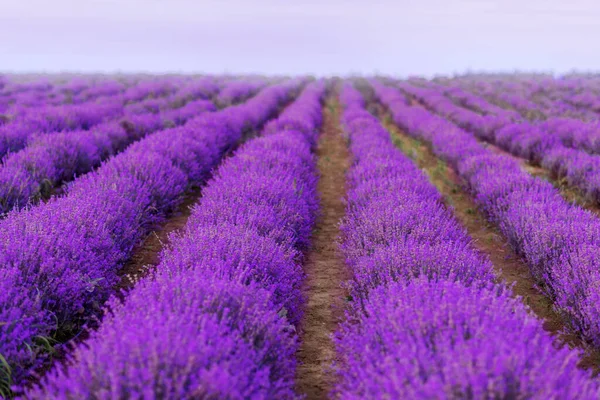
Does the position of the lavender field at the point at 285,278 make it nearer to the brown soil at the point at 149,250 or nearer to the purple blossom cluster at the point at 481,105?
the brown soil at the point at 149,250

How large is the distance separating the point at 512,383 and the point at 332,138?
994cm

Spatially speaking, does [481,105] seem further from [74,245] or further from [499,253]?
[74,245]

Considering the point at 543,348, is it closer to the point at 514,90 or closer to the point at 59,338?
the point at 59,338

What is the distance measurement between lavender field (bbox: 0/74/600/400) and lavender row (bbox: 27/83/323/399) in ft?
0.04

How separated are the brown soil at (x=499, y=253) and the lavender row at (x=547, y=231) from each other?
3.8 inches

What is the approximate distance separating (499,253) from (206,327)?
12.0 ft

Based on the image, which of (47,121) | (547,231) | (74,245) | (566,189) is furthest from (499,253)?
(47,121)

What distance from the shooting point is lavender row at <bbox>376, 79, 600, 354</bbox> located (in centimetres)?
306

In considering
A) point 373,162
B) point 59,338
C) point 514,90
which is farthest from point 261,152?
point 514,90

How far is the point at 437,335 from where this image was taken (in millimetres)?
1977

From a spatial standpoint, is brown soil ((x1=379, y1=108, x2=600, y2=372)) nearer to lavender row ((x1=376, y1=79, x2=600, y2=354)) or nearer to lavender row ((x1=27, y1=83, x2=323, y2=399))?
lavender row ((x1=376, y1=79, x2=600, y2=354))

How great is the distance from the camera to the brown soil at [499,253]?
3189mm

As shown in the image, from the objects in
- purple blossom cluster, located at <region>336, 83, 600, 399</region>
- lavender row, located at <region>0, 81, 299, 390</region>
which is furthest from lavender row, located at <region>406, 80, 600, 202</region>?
lavender row, located at <region>0, 81, 299, 390</region>

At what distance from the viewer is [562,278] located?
10.9 feet
